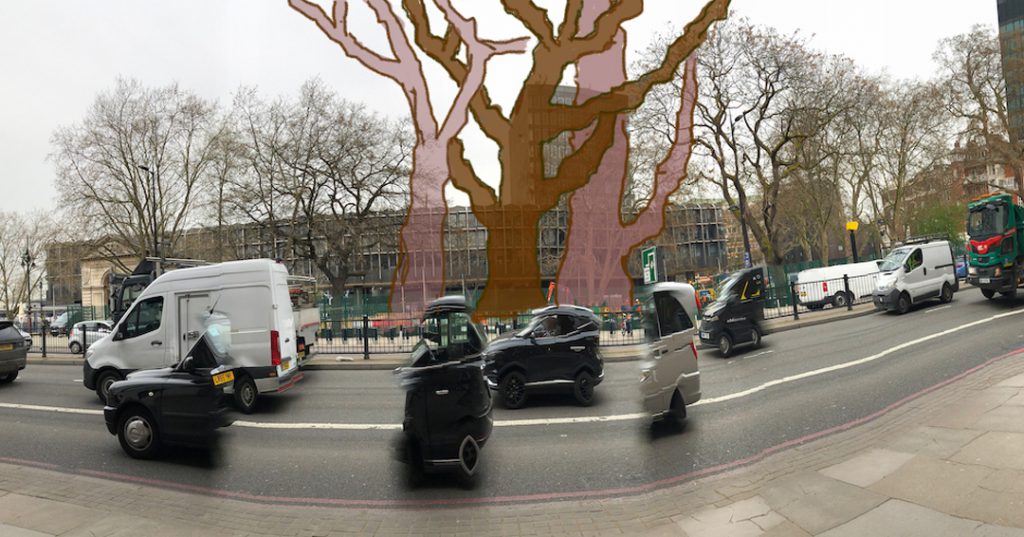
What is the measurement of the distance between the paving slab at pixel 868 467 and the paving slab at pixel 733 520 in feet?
2.47

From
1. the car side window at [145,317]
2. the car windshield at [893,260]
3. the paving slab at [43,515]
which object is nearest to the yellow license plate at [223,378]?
the car side window at [145,317]

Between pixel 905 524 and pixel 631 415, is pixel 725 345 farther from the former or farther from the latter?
pixel 905 524

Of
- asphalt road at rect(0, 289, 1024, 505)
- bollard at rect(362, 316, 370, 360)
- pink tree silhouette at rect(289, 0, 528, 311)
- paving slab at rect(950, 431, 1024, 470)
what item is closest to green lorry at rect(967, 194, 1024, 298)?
asphalt road at rect(0, 289, 1024, 505)

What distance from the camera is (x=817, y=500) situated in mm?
3137

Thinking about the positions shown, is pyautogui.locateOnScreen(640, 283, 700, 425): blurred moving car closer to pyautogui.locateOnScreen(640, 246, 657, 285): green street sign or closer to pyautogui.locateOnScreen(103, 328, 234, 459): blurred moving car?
pyautogui.locateOnScreen(640, 246, 657, 285): green street sign

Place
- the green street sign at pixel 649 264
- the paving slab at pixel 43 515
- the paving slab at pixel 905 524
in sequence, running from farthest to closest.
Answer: the paving slab at pixel 43 515
the green street sign at pixel 649 264
the paving slab at pixel 905 524

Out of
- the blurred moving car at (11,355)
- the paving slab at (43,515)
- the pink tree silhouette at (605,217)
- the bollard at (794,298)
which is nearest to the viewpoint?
the pink tree silhouette at (605,217)

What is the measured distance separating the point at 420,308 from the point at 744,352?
8.97 ft

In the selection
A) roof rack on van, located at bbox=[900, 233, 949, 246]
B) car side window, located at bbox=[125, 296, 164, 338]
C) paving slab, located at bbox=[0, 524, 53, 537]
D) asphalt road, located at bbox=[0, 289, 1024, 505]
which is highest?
roof rack on van, located at bbox=[900, 233, 949, 246]

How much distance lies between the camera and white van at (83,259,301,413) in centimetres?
365

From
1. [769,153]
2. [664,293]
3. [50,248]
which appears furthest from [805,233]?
[50,248]

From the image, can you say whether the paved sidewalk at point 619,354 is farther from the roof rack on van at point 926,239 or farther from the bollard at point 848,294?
the roof rack on van at point 926,239

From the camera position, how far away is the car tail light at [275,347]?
3.60m
